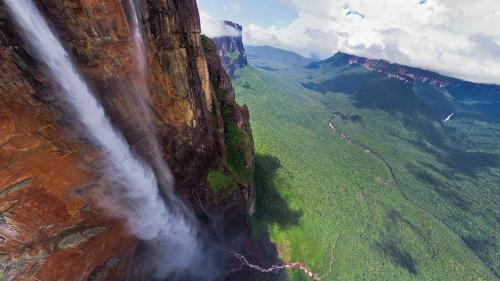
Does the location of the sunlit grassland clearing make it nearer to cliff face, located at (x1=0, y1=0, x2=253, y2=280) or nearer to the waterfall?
the waterfall

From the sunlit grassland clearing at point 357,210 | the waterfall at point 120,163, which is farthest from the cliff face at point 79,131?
the sunlit grassland clearing at point 357,210

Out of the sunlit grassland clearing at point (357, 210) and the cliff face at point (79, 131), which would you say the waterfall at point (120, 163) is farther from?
the sunlit grassland clearing at point (357, 210)

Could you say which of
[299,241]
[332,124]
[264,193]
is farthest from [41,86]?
[332,124]

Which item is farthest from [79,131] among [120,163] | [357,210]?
[357,210]

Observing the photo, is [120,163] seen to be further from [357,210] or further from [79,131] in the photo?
[357,210]

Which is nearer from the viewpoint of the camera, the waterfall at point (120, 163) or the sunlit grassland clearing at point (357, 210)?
the waterfall at point (120, 163)

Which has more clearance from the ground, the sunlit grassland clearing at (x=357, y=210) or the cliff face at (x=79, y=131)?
the cliff face at (x=79, y=131)

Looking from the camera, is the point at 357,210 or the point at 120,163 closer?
the point at 120,163
